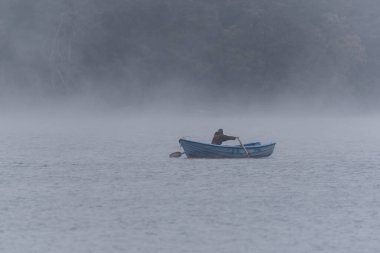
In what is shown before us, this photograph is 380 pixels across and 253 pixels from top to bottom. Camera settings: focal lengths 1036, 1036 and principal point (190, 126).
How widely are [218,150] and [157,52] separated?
201 feet

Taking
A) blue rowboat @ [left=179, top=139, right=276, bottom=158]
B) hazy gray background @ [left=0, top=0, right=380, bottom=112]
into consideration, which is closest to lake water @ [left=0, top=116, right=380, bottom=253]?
blue rowboat @ [left=179, top=139, right=276, bottom=158]

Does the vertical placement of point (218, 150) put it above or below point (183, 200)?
above

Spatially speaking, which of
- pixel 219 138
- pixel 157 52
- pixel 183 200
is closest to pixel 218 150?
pixel 219 138

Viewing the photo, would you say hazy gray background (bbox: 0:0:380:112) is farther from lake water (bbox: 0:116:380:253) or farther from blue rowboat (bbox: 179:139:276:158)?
blue rowboat (bbox: 179:139:276:158)

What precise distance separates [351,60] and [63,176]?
240ft

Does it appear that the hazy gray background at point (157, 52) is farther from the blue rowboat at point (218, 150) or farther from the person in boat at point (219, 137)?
the person in boat at point (219, 137)

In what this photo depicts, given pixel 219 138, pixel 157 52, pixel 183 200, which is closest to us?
pixel 183 200

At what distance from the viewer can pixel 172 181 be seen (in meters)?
36.8

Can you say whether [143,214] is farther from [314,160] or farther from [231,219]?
[314,160]

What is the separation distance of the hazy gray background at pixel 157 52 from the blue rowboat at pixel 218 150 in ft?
192

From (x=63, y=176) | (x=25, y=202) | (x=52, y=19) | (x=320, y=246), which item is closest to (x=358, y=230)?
(x=320, y=246)

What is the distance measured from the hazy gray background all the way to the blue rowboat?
5839cm

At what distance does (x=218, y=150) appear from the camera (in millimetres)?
Answer: 44812

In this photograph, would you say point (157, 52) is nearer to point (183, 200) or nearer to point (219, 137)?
point (219, 137)
